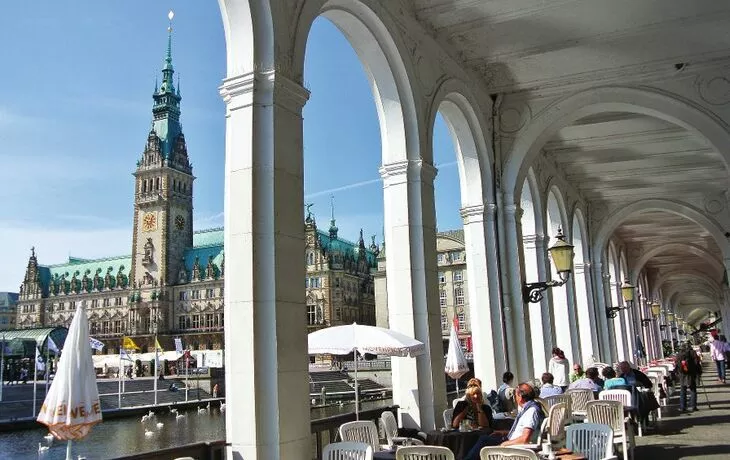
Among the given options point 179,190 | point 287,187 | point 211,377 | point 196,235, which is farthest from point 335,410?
point 196,235

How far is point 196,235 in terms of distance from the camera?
10919 centimetres

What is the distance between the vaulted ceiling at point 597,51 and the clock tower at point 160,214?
8191 cm

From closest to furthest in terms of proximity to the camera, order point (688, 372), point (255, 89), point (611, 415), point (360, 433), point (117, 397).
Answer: point (255, 89), point (360, 433), point (611, 415), point (688, 372), point (117, 397)

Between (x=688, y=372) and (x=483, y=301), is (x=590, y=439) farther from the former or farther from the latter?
(x=688, y=372)

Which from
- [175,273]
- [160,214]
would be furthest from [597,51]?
[175,273]

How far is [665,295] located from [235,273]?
2006 inches

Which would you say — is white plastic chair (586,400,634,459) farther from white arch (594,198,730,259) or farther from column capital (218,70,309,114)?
white arch (594,198,730,259)

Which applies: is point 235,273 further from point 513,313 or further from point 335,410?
point 335,410

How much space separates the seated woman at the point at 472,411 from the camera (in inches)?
265

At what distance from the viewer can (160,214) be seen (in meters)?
91.9

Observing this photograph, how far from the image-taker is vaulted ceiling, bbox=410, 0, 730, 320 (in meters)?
9.33

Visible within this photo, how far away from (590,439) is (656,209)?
17.0 meters

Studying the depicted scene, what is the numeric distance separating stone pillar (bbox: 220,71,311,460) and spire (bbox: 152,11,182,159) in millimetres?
96644

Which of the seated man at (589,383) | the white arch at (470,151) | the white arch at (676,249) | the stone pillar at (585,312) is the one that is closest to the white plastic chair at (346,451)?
the seated man at (589,383)
